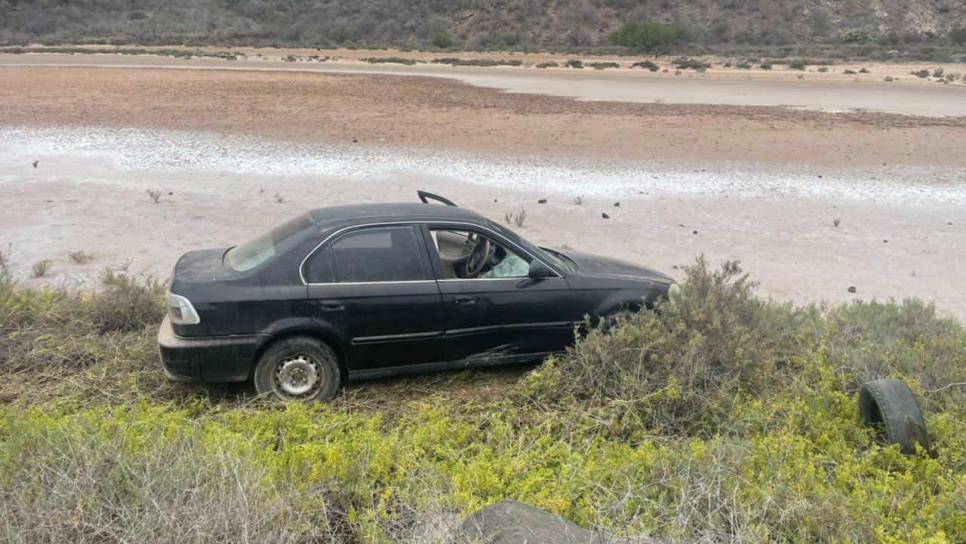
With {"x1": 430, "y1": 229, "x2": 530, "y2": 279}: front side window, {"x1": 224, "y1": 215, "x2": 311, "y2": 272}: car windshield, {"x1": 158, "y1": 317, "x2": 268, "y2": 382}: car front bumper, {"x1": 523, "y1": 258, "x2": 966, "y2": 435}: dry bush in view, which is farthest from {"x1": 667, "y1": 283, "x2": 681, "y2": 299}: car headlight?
{"x1": 158, "y1": 317, "x2": 268, "y2": 382}: car front bumper

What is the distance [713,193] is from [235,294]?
1246 cm

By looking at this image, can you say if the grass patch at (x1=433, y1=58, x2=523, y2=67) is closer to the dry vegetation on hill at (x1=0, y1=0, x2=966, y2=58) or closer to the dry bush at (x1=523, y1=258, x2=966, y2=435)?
the dry vegetation on hill at (x1=0, y1=0, x2=966, y2=58)

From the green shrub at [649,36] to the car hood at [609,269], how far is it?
64.6 m

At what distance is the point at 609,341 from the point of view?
618cm

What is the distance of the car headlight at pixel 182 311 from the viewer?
5.88m

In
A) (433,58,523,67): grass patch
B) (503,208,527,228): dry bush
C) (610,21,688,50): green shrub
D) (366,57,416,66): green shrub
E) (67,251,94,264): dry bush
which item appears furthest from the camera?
(610,21,688,50): green shrub

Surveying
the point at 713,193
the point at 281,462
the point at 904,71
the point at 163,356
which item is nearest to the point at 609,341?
the point at 281,462

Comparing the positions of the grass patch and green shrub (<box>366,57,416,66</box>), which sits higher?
green shrub (<box>366,57,416,66</box>)

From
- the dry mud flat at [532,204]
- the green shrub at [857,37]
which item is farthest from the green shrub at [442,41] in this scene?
the dry mud flat at [532,204]

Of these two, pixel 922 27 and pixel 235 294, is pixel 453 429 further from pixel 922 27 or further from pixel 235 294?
pixel 922 27

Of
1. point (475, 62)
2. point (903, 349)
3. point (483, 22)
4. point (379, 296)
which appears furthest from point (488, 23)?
point (379, 296)

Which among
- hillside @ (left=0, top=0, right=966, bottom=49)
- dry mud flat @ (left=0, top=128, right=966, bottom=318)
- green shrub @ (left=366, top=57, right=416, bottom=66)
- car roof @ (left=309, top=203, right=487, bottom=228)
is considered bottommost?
dry mud flat @ (left=0, top=128, right=966, bottom=318)

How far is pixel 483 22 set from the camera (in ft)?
261

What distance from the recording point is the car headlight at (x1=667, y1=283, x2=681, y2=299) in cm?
669
